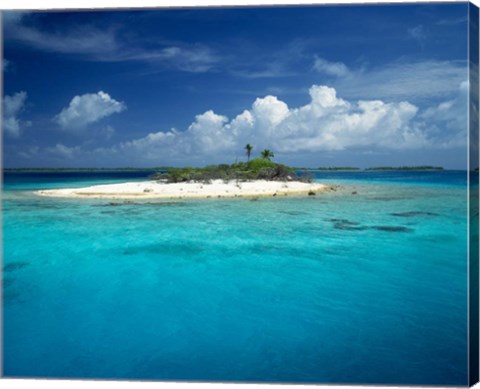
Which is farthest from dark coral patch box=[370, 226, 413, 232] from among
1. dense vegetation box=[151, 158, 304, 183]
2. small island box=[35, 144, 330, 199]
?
dense vegetation box=[151, 158, 304, 183]

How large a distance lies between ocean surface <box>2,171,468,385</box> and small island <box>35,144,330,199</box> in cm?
846

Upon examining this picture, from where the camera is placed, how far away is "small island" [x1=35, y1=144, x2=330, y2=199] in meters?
16.5

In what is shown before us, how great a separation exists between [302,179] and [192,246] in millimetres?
15500

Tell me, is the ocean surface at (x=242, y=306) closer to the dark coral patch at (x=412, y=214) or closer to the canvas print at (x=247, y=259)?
the canvas print at (x=247, y=259)

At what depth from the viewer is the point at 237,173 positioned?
21.5 meters

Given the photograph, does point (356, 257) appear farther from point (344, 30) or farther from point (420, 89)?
point (344, 30)

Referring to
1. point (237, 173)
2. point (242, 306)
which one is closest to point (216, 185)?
point (237, 173)

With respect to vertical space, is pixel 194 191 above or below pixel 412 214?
above

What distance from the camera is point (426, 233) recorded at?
308 inches

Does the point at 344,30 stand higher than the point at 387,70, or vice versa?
the point at 344,30

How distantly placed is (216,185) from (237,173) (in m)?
2.40

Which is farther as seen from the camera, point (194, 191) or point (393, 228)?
point (194, 191)

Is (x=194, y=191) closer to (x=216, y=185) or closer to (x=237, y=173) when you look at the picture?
(x=216, y=185)

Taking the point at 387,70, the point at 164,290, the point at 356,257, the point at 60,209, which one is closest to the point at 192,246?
the point at 164,290
